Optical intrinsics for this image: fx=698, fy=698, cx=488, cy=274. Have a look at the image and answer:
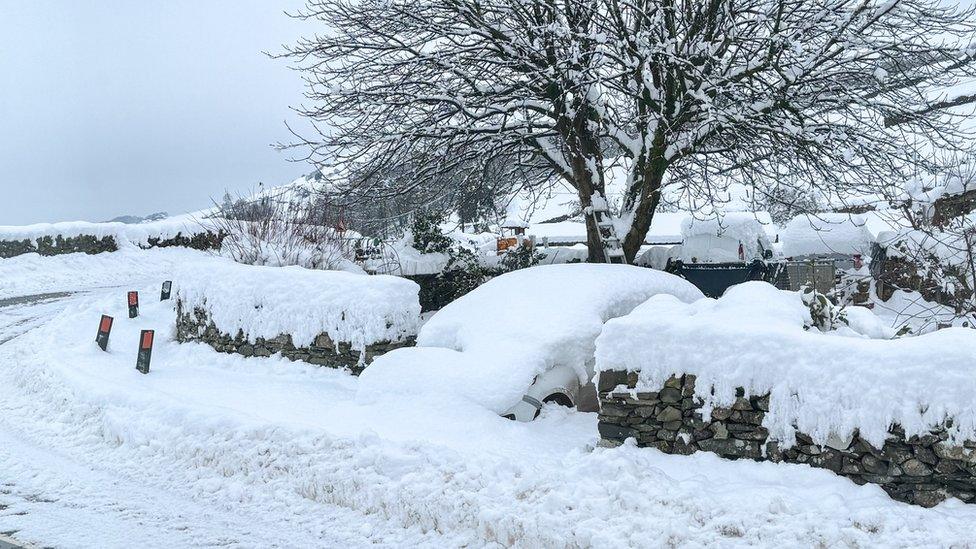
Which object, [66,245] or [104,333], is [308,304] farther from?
[66,245]

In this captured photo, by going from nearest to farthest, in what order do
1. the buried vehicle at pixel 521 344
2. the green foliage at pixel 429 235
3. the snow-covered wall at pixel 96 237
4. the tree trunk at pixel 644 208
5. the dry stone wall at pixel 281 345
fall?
the buried vehicle at pixel 521 344 < the dry stone wall at pixel 281 345 < the tree trunk at pixel 644 208 < the green foliage at pixel 429 235 < the snow-covered wall at pixel 96 237

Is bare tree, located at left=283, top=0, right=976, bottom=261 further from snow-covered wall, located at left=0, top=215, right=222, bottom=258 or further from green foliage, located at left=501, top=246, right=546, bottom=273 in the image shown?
snow-covered wall, located at left=0, top=215, right=222, bottom=258

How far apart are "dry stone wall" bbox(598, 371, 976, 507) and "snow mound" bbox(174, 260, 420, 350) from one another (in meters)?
4.35

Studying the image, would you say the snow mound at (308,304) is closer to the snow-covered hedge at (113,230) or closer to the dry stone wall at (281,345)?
the dry stone wall at (281,345)

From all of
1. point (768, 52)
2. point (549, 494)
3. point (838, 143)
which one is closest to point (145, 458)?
point (549, 494)

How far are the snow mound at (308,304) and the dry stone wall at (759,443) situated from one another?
4350mm

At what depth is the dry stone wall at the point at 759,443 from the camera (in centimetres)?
527

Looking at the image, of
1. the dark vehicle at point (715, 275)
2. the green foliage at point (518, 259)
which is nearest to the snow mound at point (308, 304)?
the green foliage at point (518, 259)

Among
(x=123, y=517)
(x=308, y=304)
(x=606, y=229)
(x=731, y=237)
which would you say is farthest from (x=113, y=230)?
(x=123, y=517)

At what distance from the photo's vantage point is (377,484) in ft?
19.0

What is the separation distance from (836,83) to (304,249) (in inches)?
408

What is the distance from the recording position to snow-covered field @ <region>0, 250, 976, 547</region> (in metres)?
4.83

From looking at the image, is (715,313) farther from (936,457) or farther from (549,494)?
(549,494)

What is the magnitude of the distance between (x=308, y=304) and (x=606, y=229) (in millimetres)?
5507
